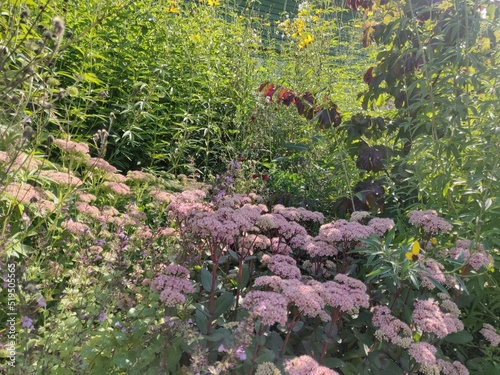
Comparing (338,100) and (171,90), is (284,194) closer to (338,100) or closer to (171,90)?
(171,90)

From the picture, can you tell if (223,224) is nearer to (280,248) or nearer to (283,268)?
(283,268)

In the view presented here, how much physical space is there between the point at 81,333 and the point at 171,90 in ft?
9.47

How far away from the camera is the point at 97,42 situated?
4.04m

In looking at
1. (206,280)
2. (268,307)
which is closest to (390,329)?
(268,307)

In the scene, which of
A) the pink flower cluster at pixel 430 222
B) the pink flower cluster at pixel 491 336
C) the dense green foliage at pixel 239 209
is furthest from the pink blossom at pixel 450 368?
the pink flower cluster at pixel 430 222

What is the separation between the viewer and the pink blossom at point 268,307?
156cm

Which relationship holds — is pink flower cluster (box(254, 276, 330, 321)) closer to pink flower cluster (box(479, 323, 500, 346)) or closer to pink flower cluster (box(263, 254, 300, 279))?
pink flower cluster (box(263, 254, 300, 279))

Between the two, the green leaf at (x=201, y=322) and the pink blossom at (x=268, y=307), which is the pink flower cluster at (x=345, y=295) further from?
the green leaf at (x=201, y=322)

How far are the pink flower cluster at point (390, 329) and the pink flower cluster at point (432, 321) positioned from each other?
0.06 m

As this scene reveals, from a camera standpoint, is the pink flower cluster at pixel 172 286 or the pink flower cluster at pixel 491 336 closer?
the pink flower cluster at pixel 172 286

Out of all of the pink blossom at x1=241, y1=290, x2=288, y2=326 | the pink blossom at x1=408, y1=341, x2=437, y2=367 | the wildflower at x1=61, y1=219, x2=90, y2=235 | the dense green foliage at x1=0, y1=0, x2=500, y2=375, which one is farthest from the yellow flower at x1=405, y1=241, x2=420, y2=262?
the wildflower at x1=61, y1=219, x2=90, y2=235

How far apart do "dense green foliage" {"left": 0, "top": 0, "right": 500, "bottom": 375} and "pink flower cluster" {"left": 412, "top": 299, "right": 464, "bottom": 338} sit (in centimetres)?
4

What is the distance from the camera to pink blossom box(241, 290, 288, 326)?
1.56m

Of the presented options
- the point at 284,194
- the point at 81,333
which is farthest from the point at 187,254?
the point at 284,194
